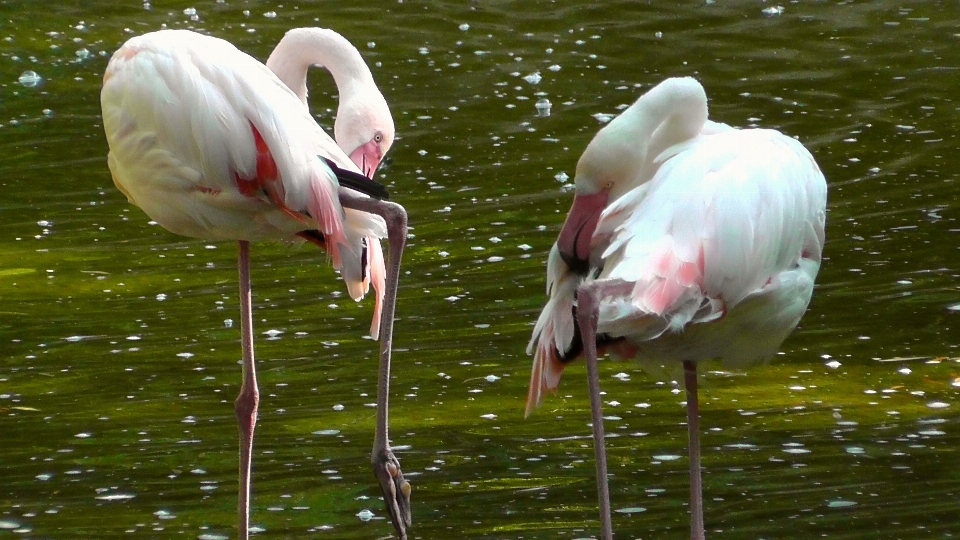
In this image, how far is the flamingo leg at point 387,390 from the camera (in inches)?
175

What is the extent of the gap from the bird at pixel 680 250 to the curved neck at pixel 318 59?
54.4 inches

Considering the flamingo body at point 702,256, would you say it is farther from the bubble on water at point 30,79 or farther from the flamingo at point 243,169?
the bubble on water at point 30,79

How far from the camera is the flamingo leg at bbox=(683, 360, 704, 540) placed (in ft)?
14.1

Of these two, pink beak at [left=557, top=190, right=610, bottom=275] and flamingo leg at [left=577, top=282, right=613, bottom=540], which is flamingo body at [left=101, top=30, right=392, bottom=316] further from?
flamingo leg at [left=577, top=282, right=613, bottom=540]

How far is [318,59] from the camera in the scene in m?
5.57

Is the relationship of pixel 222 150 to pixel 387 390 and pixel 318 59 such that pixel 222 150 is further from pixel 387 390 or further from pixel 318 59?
pixel 318 59

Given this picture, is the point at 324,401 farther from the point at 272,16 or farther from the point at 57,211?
the point at 272,16

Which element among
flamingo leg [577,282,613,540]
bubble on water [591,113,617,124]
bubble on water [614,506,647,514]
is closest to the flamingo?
bubble on water [614,506,647,514]

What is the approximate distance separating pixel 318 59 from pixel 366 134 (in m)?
0.49

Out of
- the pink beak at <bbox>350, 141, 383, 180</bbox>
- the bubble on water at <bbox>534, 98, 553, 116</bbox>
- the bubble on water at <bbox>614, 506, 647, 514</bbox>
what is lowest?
the bubble on water at <bbox>534, 98, 553, 116</bbox>

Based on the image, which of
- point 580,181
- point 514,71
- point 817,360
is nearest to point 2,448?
point 580,181

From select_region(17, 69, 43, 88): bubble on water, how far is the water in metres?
0.07

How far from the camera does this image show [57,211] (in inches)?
367

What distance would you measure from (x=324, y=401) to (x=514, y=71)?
22.1 ft
